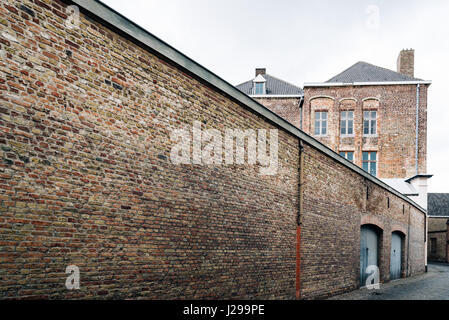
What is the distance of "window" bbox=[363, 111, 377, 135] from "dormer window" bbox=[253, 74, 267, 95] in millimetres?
8016

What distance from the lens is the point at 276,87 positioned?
29.7 metres

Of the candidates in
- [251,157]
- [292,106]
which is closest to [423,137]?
[292,106]

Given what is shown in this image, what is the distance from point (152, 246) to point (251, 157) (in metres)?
3.22

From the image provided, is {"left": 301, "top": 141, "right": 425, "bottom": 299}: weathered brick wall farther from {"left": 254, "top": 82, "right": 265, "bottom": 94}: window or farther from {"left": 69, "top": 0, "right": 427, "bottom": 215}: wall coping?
{"left": 254, "top": 82, "right": 265, "bottom": 94}: window

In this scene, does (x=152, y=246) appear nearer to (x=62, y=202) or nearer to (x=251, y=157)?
(x=62, y=202)

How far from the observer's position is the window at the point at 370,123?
85.2 ft

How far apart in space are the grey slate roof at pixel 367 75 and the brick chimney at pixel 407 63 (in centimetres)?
139

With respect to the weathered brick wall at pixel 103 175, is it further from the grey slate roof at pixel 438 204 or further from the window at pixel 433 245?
the grey slate roof at pixel 438 204

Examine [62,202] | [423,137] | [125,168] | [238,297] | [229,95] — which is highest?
[423,137]

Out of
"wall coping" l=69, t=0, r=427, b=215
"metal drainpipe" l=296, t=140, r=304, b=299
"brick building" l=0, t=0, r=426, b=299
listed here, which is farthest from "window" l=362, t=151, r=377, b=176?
"brick building" l=0, t=0, r=426, b=299

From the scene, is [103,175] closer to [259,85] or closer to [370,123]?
[370,123]

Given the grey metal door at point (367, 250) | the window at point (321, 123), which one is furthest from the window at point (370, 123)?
the grey metal door at point (367, 250)

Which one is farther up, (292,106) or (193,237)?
(292,106)

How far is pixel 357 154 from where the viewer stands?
2578 cm
